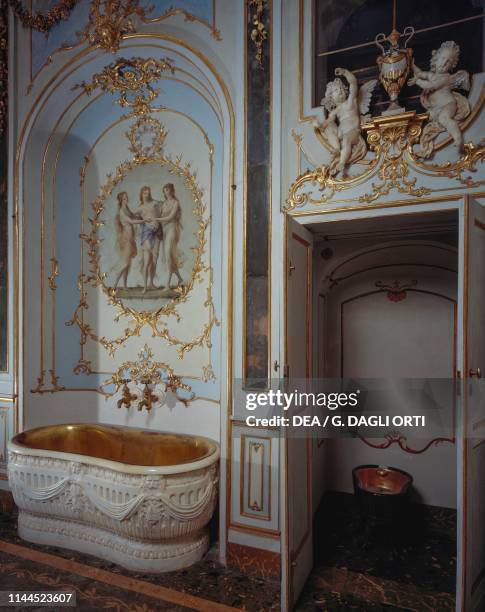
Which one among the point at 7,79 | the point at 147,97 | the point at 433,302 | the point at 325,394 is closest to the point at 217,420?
the point at 325,394

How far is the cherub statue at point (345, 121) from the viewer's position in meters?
3.17

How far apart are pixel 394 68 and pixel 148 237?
8.49 ft

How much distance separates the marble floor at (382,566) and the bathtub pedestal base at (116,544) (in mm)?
925

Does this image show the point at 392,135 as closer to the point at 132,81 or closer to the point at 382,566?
the point at 132,81

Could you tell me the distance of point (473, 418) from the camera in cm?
269

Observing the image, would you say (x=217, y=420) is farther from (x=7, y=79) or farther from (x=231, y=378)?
(x=7, y=79)

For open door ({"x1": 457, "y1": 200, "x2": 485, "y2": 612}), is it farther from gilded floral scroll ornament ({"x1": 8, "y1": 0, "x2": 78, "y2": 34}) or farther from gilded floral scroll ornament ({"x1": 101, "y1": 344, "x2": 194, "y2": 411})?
gilded floral scroll ornament ({"x1": 8, "y1": 0, "x2": 78, "y2": 34})

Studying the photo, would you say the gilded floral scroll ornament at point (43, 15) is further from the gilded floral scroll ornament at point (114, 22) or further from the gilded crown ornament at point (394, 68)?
the gilded crown ornament at point (394, 68)

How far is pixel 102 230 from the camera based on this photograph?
4.79m

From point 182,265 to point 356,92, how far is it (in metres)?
2.10

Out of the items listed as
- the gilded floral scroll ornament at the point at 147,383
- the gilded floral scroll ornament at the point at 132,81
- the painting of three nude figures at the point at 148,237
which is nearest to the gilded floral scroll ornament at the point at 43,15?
the gilded floral scroll ornament at the point at 132,81

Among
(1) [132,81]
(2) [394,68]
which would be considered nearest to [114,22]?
(1) [132,81]

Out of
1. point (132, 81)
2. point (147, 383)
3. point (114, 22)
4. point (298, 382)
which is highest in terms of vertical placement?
point (114, 22)

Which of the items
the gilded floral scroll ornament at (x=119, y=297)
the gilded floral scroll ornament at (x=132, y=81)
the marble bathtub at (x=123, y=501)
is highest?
the gilded floral scroll ornament at (x=132, y=81)
